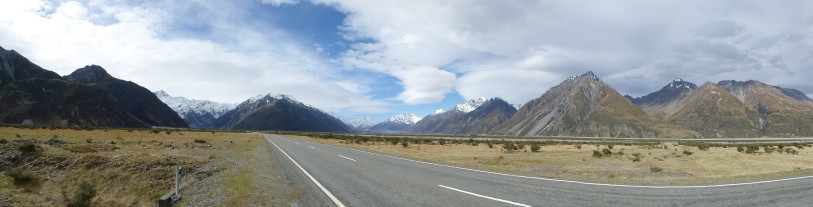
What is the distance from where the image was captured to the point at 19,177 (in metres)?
16.4

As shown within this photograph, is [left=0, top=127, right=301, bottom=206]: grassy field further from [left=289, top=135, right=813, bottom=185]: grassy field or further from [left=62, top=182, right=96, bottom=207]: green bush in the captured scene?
[left=289, top=135, right=813, bottom=185]: grassy field

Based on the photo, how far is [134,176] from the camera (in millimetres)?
17812

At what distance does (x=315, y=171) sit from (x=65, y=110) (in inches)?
9324

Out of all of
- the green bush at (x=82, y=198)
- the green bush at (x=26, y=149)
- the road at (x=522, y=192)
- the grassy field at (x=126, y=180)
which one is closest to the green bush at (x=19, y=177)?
the grassy field at (x=126, y=180)

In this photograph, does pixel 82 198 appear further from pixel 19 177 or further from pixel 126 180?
pixel 19 177

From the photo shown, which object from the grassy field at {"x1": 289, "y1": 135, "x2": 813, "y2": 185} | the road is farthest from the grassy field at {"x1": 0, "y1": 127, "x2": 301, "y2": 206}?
the grassy field at {"x1": 289, "y1": 135, "x2": 813, "y2": 185}

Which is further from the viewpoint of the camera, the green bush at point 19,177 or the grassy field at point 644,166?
the grassy field at point 644,166

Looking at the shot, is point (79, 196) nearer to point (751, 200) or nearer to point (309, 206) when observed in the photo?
point (309, 206)

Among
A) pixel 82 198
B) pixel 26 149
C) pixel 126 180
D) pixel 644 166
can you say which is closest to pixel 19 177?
pixel 126 180

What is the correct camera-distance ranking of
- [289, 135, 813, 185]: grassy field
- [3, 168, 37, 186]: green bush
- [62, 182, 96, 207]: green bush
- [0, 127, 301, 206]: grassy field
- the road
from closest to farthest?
the road, [0, 127, 301, 206]: grassy field, [62, 182, 96, 207]: green bush, [3, 168, 37, 186]: green bush, [289, 135, 813, 185]: grassy field

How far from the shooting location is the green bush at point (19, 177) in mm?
16281

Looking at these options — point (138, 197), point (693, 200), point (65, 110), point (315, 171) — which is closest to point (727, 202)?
point (693, 200)

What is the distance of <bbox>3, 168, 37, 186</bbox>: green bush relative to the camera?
1628 cm

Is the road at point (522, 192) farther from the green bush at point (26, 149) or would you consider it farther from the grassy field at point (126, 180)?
the green bush at point (26, 149)
